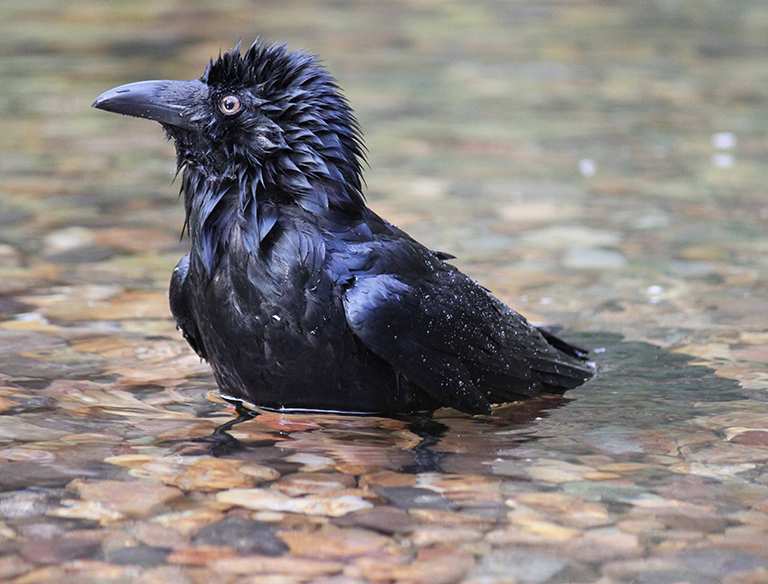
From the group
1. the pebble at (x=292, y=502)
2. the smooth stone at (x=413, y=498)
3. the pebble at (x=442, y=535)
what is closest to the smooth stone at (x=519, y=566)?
the pebble at (x=442, y=535)

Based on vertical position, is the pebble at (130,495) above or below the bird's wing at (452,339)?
below

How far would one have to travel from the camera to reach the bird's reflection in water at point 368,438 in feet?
13.4

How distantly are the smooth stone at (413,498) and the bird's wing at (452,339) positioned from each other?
529 millimetres

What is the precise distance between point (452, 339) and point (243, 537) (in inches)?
51.9

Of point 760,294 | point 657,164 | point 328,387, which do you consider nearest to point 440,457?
point 328,387

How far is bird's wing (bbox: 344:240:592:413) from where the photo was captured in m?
4.04

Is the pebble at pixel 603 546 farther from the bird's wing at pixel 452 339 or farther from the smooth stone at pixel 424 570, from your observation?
the bird's wing at pixel 452 339

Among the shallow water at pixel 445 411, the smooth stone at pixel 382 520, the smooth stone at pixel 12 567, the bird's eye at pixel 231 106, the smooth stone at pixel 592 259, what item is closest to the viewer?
the smooth stone at pixel 12 567

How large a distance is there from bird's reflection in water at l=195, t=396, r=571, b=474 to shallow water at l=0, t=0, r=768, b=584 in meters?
0.02

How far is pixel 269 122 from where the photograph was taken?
168 inches

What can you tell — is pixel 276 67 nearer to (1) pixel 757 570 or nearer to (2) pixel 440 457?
(2) pixel 440 457

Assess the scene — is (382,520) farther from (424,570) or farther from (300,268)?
(300,268)

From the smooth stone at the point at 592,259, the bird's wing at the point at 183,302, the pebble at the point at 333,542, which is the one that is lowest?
the pebble at the point at 333,542

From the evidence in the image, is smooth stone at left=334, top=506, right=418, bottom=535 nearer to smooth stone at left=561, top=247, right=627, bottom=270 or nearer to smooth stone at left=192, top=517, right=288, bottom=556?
smooth stone at left=192, top=517, right=288, bottom=556
